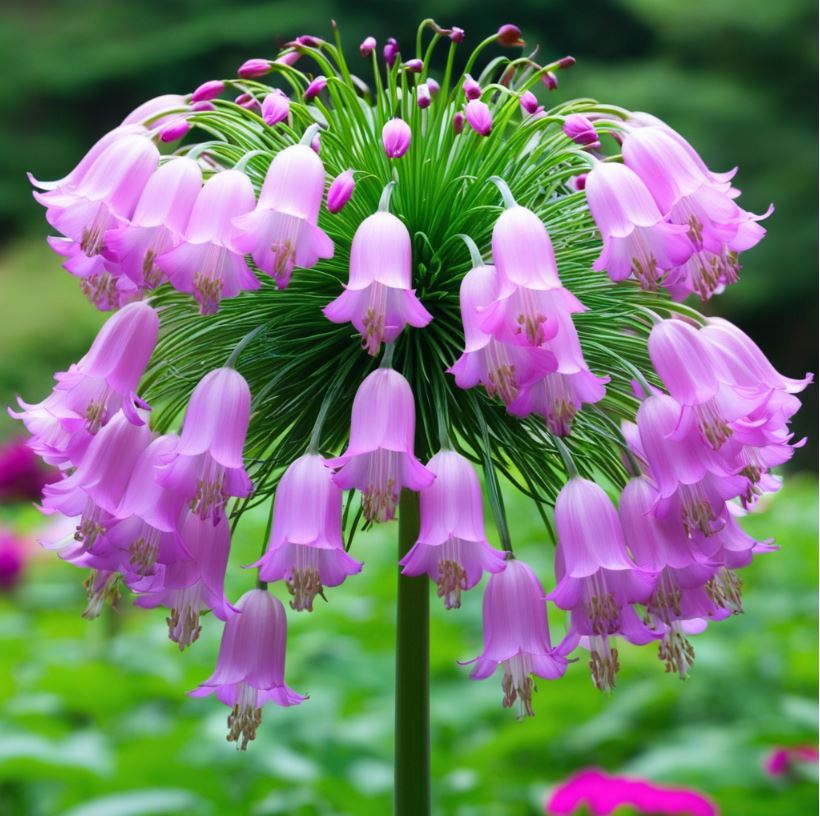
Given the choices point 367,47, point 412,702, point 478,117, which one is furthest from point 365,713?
point 478,117

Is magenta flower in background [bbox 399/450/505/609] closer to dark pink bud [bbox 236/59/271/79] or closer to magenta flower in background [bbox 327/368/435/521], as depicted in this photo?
magenta flower in background [bbox 327/368/435/521]

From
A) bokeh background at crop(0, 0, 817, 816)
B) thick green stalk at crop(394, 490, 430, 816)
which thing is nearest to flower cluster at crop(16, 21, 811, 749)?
thick green stalk at crop(394, 490, 430, 816)

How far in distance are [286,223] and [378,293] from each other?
148 mm

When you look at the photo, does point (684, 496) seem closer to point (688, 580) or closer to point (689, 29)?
point (688, 580)

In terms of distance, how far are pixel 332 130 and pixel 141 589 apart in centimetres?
74

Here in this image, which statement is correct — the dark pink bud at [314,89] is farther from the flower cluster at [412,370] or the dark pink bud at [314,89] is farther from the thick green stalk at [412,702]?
the thick green stalk at [412,702]

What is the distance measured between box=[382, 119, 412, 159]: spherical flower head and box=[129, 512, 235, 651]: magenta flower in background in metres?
0.54

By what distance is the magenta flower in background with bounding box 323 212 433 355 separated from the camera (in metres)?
1.43

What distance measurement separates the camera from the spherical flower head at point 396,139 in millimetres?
1524

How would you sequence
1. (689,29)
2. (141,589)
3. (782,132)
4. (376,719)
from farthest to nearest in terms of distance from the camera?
1. (689,29)
2. (782,132)
3. (376,719)
4. (141,589)

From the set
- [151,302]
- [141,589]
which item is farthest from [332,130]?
[141,589]

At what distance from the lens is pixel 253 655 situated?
5.34ft

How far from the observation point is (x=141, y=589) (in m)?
1.61

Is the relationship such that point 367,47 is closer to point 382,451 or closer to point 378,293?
point 378,293
